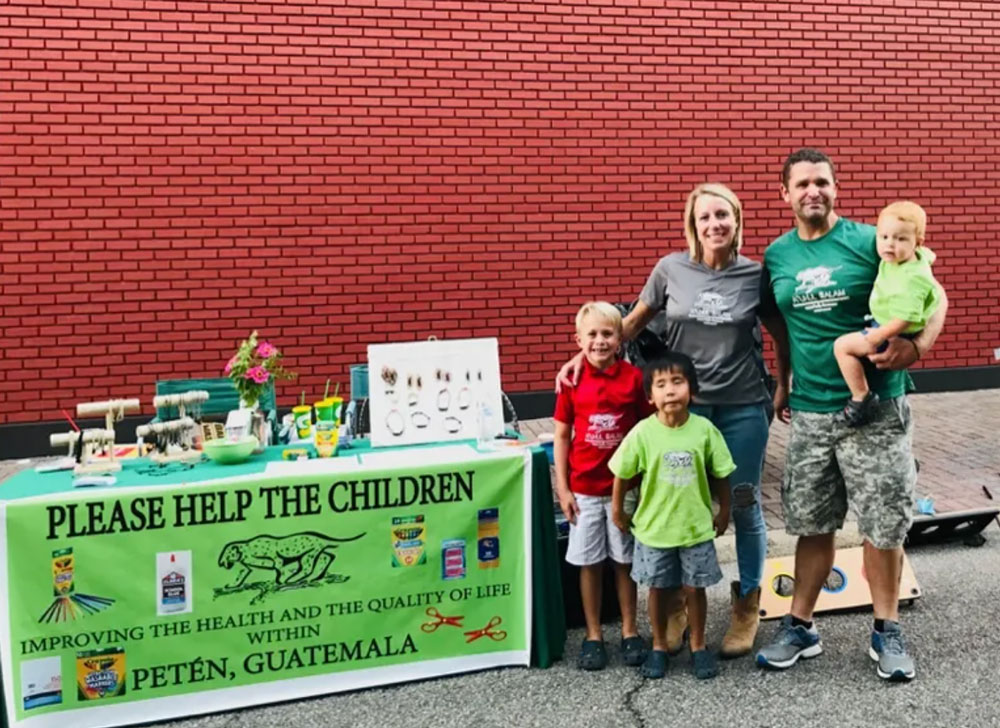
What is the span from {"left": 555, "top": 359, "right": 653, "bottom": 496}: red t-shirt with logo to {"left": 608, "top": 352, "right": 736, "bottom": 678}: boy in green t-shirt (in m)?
0.11

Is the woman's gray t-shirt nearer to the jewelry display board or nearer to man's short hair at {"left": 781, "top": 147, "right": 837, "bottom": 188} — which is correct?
man's short hair at {"left": 781, "top": 147, "right": 837, "bottom": 188}

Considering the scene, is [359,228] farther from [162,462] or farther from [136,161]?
[162,462]

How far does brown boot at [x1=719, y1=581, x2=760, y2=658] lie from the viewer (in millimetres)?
3262

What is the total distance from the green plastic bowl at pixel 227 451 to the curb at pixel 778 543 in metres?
2.66

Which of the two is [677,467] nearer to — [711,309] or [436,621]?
[711,309]

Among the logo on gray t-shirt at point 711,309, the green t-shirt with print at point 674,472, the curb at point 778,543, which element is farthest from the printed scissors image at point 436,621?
the curb at point 778,543

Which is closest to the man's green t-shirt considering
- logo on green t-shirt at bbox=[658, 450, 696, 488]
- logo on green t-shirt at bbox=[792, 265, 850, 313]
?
logo on green t-shirt at bbox=[792, 265, 850, 313]

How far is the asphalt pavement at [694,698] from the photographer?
2.79m

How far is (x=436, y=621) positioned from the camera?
10.3 ft

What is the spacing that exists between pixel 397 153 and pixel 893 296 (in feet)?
18.2

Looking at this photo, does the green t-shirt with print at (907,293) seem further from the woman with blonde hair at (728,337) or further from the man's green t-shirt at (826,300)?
the woman with blonde hair at (728,337)

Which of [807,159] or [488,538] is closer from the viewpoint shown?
[807,159]

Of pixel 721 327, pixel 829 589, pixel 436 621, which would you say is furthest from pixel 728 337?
pixel 436 621

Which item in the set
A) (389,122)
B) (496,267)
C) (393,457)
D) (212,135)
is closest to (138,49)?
(212,135)
